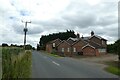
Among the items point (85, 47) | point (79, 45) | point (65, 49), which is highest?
point (79, 45)

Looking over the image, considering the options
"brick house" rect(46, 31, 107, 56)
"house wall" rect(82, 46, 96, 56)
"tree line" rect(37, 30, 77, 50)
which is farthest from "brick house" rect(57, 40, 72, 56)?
"tree line" rect(37, 30, 77, 50)

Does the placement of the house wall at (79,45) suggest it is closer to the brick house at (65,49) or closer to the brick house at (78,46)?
the brick house at (78,46)

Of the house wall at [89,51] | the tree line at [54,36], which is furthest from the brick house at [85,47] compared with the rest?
the tree line at [54,36]

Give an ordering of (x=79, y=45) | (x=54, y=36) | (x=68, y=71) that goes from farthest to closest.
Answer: (x=54, y=36), (x=79, y=45), (x=68, y=71)

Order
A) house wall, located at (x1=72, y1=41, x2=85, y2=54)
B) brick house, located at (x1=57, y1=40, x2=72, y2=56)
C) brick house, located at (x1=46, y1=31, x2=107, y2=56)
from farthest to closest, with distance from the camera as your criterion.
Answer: brick house, located at (x1=57, y1=40, x2=72, y2=56)
house wall, located at (x1=72, y1=41, x2=85, y2=54)
brick house, located at (x1=46, y1=31, x2=107, y2=56)

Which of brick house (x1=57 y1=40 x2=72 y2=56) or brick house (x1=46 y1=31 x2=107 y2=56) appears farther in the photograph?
brick house (x1=57 y1=40 x2=72 y2=56)

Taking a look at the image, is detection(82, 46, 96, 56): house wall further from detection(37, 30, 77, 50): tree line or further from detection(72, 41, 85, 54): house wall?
detection(37, 30, 77, 50): tree line

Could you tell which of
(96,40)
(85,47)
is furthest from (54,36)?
(85,47)

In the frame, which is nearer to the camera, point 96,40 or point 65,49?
point 96,40

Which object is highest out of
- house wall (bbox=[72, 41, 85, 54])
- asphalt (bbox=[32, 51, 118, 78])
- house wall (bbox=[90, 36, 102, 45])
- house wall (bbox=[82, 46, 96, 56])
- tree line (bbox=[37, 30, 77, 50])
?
tree line (bbox=[37, 30, 77, 50])

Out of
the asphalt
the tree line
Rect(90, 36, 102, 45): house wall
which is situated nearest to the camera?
the asphalt

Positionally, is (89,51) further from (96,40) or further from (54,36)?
(54,36)

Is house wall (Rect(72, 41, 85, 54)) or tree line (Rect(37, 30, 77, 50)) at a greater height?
tree line (Rect(37, 30, 77, 50))

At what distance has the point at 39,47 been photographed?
15500 centimetres
